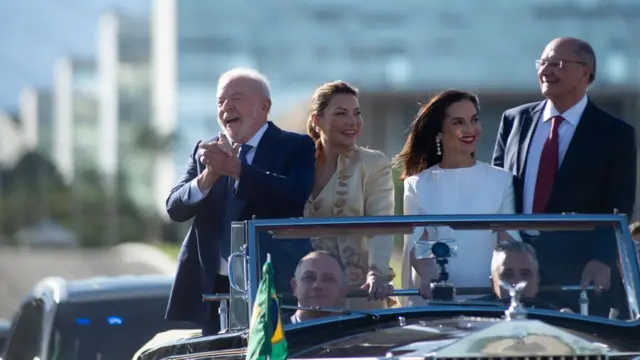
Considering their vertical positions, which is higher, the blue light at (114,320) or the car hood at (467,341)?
the blue light at (114,320)

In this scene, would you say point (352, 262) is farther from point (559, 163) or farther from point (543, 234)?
point (559, 163)

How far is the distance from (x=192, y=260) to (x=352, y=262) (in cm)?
108

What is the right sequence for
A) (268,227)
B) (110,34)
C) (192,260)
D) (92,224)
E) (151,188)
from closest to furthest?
(268,227)
(192,260)
(92,224)
(151,188)
(110,34)

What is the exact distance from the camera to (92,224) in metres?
108

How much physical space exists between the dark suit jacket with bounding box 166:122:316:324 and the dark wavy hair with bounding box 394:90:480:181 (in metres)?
0.53

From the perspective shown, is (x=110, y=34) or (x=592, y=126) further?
(x=110, y=34)

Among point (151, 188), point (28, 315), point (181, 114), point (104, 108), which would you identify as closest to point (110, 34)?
point (104, 108)

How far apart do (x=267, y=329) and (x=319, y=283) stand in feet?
2.77

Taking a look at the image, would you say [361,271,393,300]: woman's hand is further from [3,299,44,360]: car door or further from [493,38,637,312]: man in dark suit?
[3,299,44,360]: car door

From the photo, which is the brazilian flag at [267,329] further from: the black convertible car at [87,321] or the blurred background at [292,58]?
the blurred background at [292,58]

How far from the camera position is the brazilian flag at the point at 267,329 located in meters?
5.34

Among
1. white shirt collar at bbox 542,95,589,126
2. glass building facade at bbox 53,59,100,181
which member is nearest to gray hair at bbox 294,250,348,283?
white shirt collar at bbox 542,95,589,126

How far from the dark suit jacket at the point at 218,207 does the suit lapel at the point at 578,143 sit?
1176mm

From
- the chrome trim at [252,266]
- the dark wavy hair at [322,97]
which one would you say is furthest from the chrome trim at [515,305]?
the dark wavy hair at [322,97]
